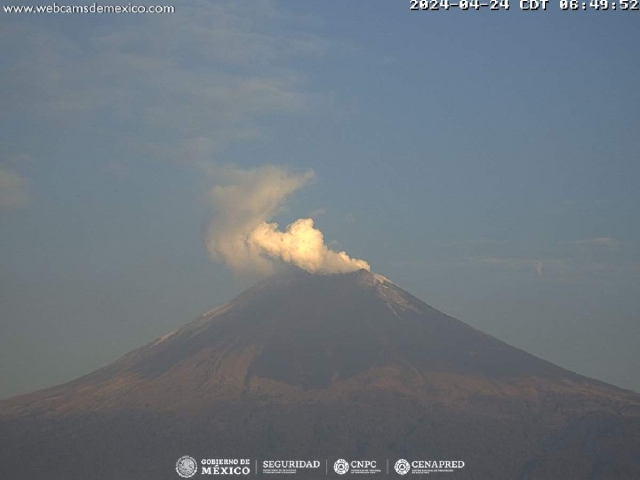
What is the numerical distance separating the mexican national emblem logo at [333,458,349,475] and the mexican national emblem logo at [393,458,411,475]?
27.3 ft

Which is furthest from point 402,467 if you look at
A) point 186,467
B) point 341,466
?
point 186,467

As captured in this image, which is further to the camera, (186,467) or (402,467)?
(186,467)

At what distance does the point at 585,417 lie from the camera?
198875 mm

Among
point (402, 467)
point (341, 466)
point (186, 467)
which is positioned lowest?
point (402, 467)

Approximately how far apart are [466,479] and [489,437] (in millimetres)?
14691

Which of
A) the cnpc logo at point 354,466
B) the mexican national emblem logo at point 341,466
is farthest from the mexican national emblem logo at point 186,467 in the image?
the cnpc logo at point 354,466

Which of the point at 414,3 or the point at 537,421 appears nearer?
the point at 414,3

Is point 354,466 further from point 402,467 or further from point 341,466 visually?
point 402,467

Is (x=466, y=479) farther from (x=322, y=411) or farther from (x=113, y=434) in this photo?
(x=113, y=434)

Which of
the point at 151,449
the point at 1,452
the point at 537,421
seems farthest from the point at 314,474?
the point at 1,452

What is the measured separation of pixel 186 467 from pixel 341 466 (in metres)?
26.1

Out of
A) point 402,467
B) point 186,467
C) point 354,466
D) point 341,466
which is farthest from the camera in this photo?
point 186,467

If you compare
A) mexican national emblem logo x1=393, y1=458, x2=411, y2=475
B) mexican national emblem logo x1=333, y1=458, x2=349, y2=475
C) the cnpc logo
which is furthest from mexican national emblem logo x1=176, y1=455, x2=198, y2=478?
mexican national emblem logo x1=393, y1=458, x2=411, y2=475

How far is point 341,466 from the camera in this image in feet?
590
